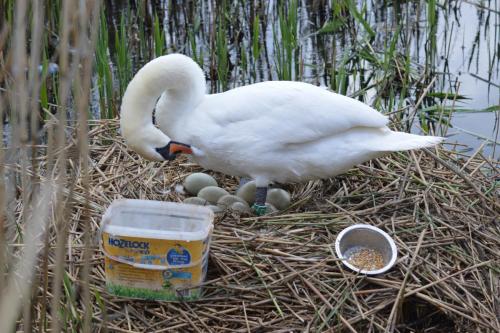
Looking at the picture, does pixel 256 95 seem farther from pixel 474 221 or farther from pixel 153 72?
pixel 474 221

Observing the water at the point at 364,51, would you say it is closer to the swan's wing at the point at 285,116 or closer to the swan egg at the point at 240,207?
the swan's wing at the point at 285,116

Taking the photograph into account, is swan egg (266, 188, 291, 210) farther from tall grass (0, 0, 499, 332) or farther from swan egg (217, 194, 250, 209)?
tall grass (0, 0, 499, 332)

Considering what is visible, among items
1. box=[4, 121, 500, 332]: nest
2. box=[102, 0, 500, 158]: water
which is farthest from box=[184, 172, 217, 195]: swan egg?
box=[102, 0, 500, 158]: water

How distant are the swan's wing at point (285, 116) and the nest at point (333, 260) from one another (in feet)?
1.29

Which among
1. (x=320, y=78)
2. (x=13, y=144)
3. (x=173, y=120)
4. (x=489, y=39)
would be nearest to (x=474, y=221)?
(x=173, y=120)

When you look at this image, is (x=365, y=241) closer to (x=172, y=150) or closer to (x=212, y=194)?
(x=212, y=194)

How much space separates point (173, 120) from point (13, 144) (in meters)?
2.18

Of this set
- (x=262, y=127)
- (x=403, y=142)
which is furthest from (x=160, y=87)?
(x=403, y=142)

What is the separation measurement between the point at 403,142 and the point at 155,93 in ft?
4.09

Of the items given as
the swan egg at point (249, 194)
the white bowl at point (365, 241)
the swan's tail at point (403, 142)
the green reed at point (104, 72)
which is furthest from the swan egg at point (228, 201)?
the green reed at point (104, 72)

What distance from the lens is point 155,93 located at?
12.1 ft

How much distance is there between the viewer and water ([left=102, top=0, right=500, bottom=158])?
5.69 m

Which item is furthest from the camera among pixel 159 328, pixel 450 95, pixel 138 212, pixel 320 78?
pixel 320 78

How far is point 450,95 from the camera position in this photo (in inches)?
238
